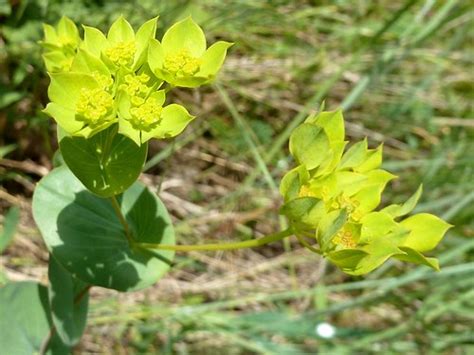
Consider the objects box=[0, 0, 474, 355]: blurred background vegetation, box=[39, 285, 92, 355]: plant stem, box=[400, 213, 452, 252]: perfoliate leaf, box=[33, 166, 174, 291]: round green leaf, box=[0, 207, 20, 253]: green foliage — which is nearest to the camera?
box=[400, 213, 452, 252]: perfoliate leaf

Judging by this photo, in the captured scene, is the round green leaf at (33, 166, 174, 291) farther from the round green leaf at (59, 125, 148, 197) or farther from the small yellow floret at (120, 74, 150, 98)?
the small yellow floret at (120, 74, 150, 98)

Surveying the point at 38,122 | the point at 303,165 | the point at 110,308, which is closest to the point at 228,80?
the point at 38,122

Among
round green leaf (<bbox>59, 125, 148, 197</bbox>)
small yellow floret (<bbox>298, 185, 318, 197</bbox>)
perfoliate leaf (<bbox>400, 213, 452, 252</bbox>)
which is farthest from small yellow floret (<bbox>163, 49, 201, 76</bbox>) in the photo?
perfoliate leaf (<bbox>400, 213, 452, 252</bbox>)

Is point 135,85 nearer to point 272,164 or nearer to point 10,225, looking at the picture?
point 10,225

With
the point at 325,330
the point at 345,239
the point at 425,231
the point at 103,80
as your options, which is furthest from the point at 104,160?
the point at 325,330

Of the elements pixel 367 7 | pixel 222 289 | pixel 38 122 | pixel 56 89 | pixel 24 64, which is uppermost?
pixel 56 89

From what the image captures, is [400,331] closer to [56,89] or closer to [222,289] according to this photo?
[222,289]
